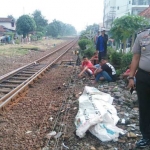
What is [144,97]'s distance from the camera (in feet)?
10.1

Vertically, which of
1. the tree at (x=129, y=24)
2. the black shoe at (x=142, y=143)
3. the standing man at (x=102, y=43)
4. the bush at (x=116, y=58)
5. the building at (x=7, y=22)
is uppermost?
the building at (x=7, y=22)

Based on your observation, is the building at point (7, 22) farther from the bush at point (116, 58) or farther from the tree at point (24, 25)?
the bush at point (116, 58)

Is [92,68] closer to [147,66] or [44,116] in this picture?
[44,116]

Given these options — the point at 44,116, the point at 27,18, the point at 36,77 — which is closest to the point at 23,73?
the point at 36,77

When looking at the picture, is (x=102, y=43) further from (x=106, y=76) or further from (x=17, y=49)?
(x=17, y=49)

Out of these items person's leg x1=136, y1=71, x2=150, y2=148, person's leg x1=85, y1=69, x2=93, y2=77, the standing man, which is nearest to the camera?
person's leg x1=136, y1=71, x2=150, y2=148

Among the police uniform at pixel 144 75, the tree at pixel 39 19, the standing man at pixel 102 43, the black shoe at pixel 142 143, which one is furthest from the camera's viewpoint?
the tree at pixel 39 19

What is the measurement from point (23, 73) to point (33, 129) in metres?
5.60

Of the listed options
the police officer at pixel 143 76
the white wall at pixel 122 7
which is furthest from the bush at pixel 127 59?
the white wall at pixel 122 7

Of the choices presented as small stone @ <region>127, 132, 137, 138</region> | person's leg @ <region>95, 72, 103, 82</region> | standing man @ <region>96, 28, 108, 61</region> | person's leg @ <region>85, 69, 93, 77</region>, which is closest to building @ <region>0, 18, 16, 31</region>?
standing man @ <region>96, 28, 108, 61</region>

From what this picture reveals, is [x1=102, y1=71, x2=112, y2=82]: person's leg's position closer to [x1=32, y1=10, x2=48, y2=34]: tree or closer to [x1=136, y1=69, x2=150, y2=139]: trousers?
[x1=136, y1=69, x2=150, y2=139]: trousers

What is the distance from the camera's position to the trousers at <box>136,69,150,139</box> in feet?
9.71

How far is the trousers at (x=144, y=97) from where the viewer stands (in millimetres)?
2961

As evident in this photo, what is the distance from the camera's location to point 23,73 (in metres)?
9.64
